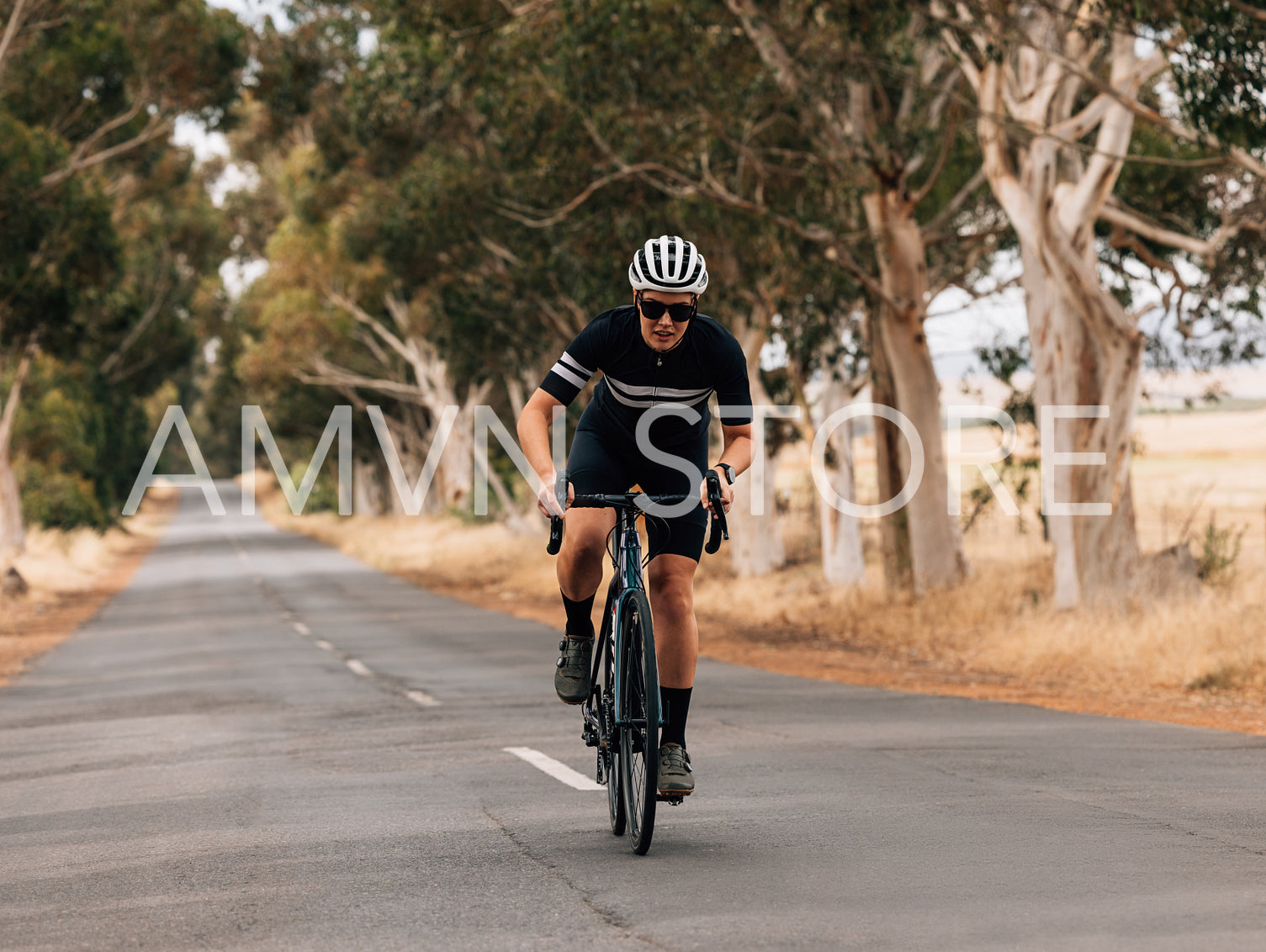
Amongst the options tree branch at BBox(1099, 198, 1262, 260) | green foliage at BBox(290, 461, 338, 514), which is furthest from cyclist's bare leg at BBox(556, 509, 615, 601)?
green foliage at BBox(290, 461, 338, 514)

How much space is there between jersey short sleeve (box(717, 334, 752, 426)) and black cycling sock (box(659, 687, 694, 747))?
3.45 ft

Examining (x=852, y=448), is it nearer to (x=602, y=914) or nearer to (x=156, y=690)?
(x=156, y=690)

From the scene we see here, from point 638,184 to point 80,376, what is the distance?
3324 cm

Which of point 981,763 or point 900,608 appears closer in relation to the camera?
point 981,763

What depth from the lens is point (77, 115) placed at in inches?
1219

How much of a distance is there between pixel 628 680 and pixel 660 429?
0.97 m

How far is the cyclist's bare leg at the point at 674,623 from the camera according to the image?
5945 mm

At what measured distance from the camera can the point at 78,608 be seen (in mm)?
29266

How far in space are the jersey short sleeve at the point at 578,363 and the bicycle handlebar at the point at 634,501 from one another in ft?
1.06

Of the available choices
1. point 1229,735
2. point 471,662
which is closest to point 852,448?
point 471,662

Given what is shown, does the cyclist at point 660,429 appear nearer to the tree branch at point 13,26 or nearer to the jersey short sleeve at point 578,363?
the jersey short sleeve at point 578,363

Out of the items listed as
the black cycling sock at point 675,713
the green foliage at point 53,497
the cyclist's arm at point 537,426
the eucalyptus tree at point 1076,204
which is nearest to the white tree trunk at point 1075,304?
the eucalyptus tree at point 1076,204

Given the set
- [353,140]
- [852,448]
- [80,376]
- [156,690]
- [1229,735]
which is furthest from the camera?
[80,376]

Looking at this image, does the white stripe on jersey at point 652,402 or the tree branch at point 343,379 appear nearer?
the white stripe on jersey at point 652,402
